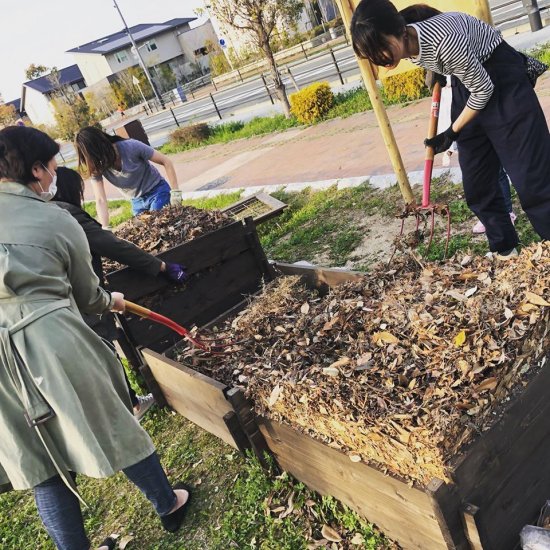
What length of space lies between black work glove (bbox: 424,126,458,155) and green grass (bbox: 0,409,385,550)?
2.03 metres

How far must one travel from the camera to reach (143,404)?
12.5 ft

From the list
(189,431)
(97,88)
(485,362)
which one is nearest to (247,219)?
(189,431)

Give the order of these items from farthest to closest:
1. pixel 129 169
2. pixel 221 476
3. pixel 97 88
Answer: pixel 97 88 < pixel 129 169 < pixel 221 476

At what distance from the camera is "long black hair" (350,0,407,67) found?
2.60 m

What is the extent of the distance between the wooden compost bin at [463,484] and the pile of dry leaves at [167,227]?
186cm

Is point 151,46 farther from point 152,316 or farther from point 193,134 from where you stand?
point 152,316

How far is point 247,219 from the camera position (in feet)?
13.4

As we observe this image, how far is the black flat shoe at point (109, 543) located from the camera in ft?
9.23

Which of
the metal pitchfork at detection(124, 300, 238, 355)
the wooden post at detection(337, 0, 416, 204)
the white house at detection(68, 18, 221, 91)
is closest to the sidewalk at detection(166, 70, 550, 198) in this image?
the wooden post at detection(337, 0, 416, 204)

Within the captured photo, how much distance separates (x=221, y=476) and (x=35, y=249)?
163 cm

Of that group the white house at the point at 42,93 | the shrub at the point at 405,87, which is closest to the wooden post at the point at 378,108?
the shrub at the point at 405,87

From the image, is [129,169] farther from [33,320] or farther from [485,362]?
[485,362]

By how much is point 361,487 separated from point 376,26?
6.95 ft

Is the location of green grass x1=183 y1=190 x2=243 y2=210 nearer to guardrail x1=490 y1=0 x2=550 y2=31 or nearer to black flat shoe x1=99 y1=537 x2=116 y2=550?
black flat shoe x1=99 y1=537 x2=116 y2=550
